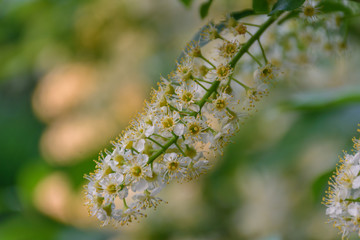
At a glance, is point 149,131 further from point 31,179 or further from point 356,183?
point 31,179

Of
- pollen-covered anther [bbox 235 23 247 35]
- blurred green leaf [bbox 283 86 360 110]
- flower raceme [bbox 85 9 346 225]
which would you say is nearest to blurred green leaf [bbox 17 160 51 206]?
blurred green leaf [bbox 283 86 360 110]

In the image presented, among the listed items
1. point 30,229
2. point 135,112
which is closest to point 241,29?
point 135,112

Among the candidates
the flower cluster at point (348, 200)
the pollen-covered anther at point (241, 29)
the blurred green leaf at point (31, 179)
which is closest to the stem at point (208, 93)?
the pollen-covered anther at point (241, 29)

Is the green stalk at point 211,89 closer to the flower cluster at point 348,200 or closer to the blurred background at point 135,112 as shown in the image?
the flower cluster at point 348,200

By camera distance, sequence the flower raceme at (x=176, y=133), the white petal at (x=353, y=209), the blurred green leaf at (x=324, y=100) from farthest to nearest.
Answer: the blurred green leaf at (x=324, y=100)
the flower raceme at (x=176, y=133)
the white petal at (x=353, y=209)

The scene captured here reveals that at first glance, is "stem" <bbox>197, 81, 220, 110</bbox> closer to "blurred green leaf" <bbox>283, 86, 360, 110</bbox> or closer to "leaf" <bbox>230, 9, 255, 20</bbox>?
"leaf" <bbox>230, 9, 255, 20</bbox>

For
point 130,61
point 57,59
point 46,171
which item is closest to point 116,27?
point 130,61
